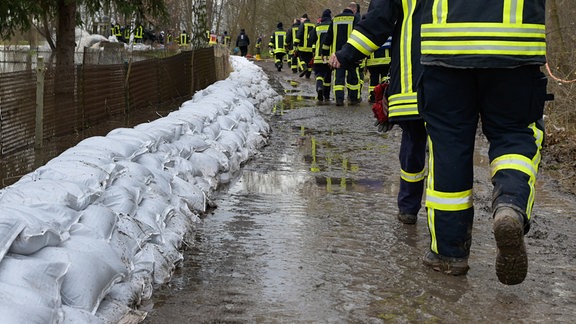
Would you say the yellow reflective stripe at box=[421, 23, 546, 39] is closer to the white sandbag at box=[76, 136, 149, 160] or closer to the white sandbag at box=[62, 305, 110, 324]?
the white sandbag at box=[62, 305, 110, 324]

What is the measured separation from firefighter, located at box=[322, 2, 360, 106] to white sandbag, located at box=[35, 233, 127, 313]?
1046 centimetres

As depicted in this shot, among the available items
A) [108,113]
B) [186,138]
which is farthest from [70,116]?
[186,138]

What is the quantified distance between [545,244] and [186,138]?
2.78 meters

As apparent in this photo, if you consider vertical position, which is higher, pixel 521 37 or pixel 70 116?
pixel 521 37

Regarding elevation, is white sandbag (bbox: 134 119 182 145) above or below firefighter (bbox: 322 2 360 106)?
below

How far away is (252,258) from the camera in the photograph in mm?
4102

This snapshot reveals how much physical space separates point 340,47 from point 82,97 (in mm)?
5581

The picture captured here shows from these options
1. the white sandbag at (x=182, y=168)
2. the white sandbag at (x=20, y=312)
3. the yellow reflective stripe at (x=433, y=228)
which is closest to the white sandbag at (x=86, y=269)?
the white sandbag at (x=20, y=312)

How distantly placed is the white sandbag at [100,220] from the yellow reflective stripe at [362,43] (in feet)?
5.86

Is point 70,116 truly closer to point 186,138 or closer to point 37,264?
point 186,138

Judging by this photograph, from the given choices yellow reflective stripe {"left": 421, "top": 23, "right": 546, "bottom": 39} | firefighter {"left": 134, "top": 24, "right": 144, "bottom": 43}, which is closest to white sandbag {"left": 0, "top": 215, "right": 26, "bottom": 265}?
yellow reflective stripe {"left": 421, "top": 23, "right": 546, "bottom": 39}

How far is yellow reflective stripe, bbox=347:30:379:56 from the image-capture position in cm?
461

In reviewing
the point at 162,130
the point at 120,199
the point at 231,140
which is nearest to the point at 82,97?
the point at 231,140

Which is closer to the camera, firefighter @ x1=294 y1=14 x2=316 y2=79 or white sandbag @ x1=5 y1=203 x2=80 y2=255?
white sandbag @ x1=5 y1=203 x2=80 y2=255
